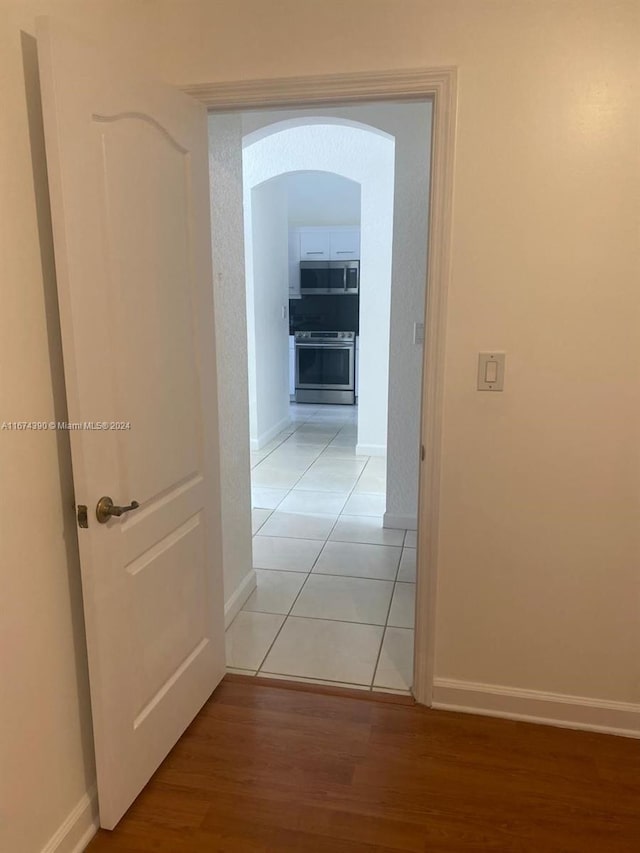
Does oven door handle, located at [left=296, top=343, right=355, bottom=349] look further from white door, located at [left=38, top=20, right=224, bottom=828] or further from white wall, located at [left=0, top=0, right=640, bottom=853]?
white wall, located at [left=0, top=0, right=640, bottom=853]

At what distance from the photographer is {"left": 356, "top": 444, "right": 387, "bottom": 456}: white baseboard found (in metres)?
5.31

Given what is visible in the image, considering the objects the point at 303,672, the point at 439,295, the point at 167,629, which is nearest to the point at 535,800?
the point at 303,672

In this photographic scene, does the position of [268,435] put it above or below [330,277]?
below

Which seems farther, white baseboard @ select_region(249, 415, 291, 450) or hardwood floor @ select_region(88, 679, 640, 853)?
white baseboard @ select_region(249, 415, 291, 450)

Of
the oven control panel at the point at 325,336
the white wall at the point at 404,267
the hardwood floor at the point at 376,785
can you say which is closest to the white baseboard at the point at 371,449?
the white wall at the point at 404,267

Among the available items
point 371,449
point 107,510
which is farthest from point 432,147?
point 371,449

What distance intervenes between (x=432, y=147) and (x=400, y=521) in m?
2.39

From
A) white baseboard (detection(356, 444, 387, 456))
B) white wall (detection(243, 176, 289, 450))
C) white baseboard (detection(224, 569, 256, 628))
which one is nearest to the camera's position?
white baseboard (detection(224, 569, 256, 628))

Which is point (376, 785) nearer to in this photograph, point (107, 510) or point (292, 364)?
point (107, 510)

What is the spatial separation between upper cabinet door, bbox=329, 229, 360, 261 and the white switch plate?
18.5 ft

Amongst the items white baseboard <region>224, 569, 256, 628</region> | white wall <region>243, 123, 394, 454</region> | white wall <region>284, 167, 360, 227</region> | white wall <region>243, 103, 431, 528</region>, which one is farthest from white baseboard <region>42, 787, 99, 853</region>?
white wall <region>284, 167, 360, 227</region>

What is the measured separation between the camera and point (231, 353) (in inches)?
106

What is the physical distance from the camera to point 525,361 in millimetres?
1908

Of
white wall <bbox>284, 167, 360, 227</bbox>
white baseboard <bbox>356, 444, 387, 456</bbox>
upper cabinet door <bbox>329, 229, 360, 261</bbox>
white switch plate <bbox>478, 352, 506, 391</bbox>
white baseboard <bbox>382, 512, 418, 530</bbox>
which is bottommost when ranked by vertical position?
white baseboard <bbox>382, 512, 418, 530</bbox>
